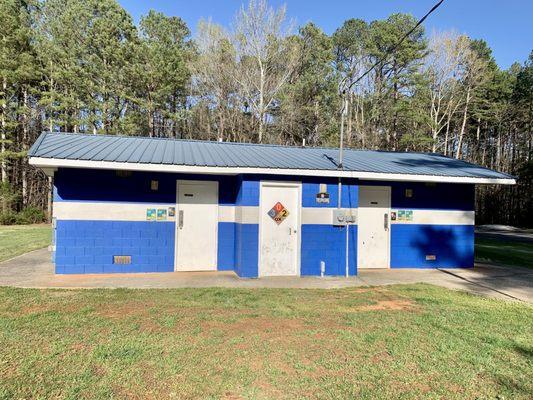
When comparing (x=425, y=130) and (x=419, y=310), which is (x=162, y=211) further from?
(x=425, y=130)

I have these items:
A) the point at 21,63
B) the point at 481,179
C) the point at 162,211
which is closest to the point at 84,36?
the point at 21,63

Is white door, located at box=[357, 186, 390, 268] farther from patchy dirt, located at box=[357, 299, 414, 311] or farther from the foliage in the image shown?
the foliage

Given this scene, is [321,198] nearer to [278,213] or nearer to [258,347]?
[278,213]

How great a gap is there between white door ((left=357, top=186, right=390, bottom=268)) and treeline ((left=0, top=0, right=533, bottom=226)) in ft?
51.6

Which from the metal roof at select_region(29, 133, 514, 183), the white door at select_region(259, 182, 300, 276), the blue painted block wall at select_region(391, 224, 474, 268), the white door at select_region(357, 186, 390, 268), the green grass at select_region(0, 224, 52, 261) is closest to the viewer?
the metal roof at select_region(29, 133, 514, 183)

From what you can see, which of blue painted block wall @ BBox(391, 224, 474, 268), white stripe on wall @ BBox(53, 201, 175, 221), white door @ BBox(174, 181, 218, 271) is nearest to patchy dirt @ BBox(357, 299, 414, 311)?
blue painted block wall @ BBox(391, 224, 474, 268)

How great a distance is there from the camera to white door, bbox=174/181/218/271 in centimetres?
948

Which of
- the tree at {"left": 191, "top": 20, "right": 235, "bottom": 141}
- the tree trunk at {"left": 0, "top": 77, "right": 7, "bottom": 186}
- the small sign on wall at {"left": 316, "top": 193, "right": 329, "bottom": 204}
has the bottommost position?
the small sign on wall at {"left": 316, "top": 193, "right": 329, "bottom": 204}

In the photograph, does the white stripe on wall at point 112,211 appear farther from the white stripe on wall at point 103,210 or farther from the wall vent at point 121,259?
the wall vent at point 121,259

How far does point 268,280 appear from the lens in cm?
857

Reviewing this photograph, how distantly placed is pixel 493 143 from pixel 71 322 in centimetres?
4562

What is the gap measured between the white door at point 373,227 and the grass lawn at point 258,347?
3612 mm

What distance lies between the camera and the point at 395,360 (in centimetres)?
420

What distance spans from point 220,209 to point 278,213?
155 cm
